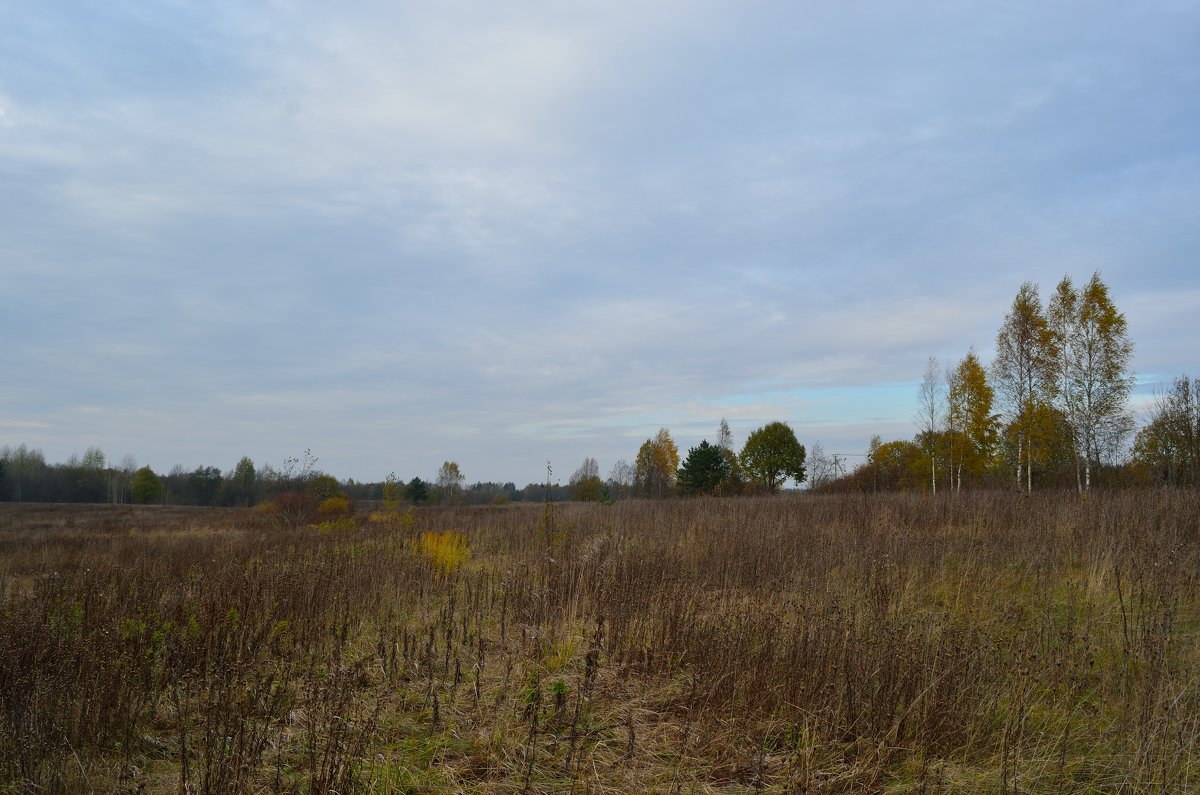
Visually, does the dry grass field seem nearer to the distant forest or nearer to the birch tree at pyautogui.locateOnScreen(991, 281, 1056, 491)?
the distant forest

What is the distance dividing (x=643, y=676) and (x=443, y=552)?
569cm

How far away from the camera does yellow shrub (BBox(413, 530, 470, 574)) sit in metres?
9.21

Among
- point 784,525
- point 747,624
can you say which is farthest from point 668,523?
point 747,624

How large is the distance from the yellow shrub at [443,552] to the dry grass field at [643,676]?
33.2 inches

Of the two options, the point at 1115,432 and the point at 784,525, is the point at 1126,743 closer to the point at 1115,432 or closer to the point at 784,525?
the point at 784,525

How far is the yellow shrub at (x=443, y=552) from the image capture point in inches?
363

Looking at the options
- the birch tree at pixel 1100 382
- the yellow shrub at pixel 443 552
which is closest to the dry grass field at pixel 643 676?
the yellow shrub at pixel 443 552

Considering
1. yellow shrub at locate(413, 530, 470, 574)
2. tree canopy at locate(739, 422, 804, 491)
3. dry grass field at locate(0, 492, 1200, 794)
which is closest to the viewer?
dry grass field at locate(0, 492, 1200, 794)

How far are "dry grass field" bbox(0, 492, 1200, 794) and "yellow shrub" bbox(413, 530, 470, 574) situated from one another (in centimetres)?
84

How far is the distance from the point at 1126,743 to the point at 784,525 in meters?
6.95

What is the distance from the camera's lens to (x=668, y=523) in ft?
39.3

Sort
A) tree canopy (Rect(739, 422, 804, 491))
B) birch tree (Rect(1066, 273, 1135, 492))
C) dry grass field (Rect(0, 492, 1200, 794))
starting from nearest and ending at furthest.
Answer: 1. dry grass field (Rect(0, 492, 1200, 794))
2. birch tree (Rect(1066, 273, 1135, 492))
3. tree canopy (Rect(739, 422, 804, 491))

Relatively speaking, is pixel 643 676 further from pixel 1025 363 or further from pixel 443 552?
pixel 1025 363

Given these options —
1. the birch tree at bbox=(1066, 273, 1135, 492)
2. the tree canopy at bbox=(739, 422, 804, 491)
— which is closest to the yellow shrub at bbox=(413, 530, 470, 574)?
the birch tree at bbox=(1066, 273, 1135, 492)
